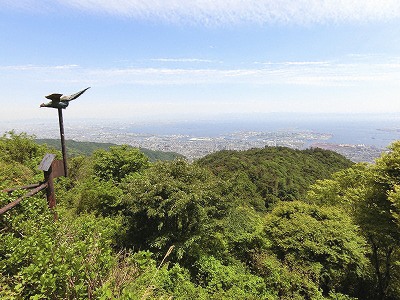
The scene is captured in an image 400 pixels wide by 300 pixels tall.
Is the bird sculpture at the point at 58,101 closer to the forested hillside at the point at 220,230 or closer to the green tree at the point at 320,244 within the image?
the forested hillside at the point at 220,230

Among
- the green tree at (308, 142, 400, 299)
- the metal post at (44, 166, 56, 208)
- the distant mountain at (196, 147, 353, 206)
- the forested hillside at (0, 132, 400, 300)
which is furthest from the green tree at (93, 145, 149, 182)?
the distant mountain at (196, 147, 353, 206)

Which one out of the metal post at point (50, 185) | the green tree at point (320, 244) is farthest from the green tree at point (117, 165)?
the metal post at point (50, 185)

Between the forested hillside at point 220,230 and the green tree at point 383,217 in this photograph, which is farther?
the green tree at point 383,217

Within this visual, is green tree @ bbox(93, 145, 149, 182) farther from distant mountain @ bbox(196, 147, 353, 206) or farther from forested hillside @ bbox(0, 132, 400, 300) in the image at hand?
distant mountain @ bbox(196, 147, 353, 206)

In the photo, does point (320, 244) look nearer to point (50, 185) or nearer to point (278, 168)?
point (50, 185)

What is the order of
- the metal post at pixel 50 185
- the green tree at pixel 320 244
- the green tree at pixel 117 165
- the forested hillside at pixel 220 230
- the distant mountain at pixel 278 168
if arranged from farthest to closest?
the distant mountain at pixel 278 168 < the green tree at pixel 117 165 < the green tree at pixel 320 244 < the forested hillside at pixel 220 230 < the metal post at pixel 50 185

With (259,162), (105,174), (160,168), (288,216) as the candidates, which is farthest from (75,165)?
(259,162)

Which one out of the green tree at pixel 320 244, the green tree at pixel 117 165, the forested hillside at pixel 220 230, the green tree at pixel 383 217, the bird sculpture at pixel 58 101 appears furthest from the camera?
the green tree at pixel 117 165

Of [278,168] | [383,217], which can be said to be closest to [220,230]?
[383,217]

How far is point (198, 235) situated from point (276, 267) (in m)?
2.94

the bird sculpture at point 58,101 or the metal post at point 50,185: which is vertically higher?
the bird sculpture at point 58,101

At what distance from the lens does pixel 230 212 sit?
981cm

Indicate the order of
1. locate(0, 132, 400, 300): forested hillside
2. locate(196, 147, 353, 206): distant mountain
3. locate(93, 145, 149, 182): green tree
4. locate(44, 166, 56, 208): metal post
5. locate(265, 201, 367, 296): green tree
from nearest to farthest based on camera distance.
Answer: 1. locate(44, 166, 56, 208): metal post
2. locate(0, 132, 400, 300): forested hillside
3. locate(265, 201, 367, 296): green tree
4. locate(93, 145, 149, 182): green tree
5. locate(196, 147, 353, 206): distant mountain

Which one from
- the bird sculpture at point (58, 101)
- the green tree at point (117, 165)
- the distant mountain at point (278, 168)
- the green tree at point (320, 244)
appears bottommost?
the distant mountain at point (278, 168)
